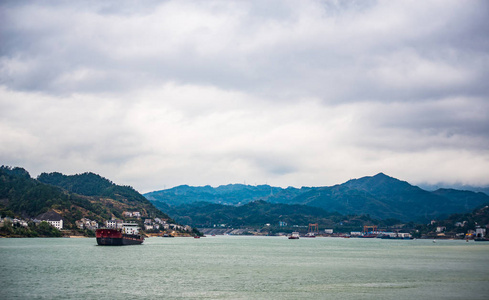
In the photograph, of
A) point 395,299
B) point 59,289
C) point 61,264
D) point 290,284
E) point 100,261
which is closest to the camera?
point 395,299

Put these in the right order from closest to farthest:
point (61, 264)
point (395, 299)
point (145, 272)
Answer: point (395, 299)
point (145, 272)
point (61, 264)

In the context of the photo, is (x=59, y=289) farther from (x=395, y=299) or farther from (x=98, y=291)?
(x=395, y=299)

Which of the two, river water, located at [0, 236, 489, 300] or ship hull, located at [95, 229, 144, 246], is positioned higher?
ship hull, located at [95, 229, 144, 246]

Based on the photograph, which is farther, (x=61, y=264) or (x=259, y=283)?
(x=61, y=264)

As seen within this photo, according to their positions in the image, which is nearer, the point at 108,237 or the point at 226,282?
the point at 226,282

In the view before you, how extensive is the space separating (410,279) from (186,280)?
42.3 m

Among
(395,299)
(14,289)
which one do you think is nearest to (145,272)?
(14,289)

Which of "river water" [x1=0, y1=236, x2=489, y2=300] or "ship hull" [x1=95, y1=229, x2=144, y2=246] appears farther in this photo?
"ship hull" [x1=95, y1=229, x2=144, y2=246]

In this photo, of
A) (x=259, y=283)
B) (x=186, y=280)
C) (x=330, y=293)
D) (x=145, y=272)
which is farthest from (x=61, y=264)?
(x=330, y=293)

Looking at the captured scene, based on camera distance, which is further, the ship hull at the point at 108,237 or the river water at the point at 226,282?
the ship hull at the point at 108,237

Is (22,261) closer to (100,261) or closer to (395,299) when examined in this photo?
(100,261)

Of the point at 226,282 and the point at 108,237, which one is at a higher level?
the point at 108,237

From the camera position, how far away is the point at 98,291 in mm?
68625

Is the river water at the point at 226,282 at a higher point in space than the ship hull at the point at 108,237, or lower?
lower
